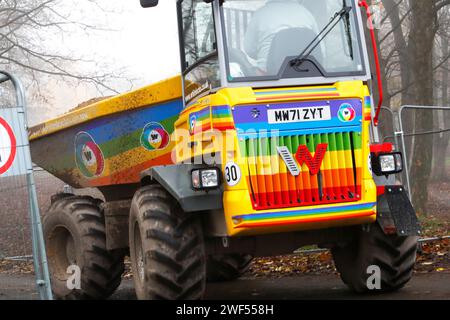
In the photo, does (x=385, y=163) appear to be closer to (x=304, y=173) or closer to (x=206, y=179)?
(x=304, y=173)

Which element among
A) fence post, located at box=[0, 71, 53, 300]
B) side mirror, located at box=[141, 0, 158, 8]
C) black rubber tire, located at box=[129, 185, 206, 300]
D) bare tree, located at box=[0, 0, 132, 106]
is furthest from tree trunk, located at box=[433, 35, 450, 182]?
fence post, located at box=[0, 71, 53, 300]

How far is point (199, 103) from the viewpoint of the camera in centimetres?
802

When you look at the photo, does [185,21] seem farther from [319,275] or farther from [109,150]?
[319,275]

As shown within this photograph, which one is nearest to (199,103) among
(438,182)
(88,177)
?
(88,177)

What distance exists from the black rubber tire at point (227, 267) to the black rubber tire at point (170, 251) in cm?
305

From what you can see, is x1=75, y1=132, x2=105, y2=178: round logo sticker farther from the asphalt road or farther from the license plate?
the license plate

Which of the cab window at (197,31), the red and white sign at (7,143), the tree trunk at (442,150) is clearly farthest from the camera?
the tree trunk at (442,150)

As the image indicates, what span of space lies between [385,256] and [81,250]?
3622 millimetres

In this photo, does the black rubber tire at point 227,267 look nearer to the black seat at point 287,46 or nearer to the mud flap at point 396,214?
the mud flap at point 396,214

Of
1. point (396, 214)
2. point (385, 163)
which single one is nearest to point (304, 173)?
point (385, 163)

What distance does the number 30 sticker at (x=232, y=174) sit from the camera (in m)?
7.37

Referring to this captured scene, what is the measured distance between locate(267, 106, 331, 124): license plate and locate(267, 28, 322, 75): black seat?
1.41ft

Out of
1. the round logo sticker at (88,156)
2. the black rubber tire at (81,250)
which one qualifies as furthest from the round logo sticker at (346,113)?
the round logo sticker at (88,156)

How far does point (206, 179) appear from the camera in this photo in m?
7.41
